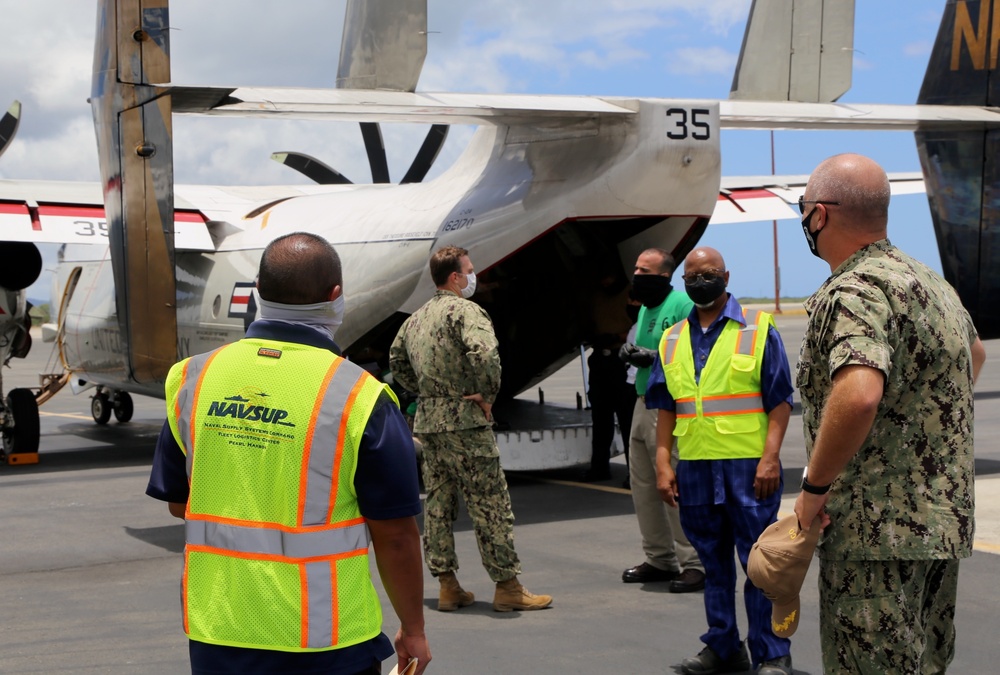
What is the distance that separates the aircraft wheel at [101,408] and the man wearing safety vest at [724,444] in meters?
13.6

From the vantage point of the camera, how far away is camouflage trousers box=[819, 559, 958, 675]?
3293 mm

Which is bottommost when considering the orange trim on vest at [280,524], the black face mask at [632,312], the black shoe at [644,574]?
the black shoe at [644,574]

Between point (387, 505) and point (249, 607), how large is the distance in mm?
411

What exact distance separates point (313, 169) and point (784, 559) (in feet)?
46.8

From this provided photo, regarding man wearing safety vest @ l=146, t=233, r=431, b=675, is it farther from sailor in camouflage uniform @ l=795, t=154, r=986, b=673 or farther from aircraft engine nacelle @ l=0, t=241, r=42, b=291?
aircraft engine nacelle @ l=0, t=241, r=42, b=291

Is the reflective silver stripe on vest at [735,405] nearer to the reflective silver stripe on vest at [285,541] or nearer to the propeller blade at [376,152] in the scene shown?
the reflective silver stripe on vest at [285,541]

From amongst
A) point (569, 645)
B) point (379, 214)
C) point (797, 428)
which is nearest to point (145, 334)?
point (379, 214)

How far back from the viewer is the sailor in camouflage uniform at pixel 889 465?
3.28m

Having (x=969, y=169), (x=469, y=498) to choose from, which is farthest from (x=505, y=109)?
(x=969, y=169)

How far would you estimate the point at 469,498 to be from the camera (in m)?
6.60

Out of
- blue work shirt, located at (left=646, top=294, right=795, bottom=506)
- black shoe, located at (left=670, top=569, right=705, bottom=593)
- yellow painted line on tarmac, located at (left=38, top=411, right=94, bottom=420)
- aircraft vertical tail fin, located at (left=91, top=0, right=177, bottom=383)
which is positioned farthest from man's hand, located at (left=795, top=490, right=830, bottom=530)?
yellow painted line on tarmac, located at (left=38, top=411, right=94, bottom=420)

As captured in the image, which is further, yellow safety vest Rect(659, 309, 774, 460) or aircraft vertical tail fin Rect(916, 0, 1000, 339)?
aircraft vertical tail fin Rect(916, 0, 1000, 339)

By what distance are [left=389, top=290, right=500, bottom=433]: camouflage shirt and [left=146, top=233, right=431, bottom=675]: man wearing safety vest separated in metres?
3.57

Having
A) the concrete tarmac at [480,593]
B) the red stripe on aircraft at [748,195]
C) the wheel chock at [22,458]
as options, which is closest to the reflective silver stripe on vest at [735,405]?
the concrete tarmac at [480,593]
